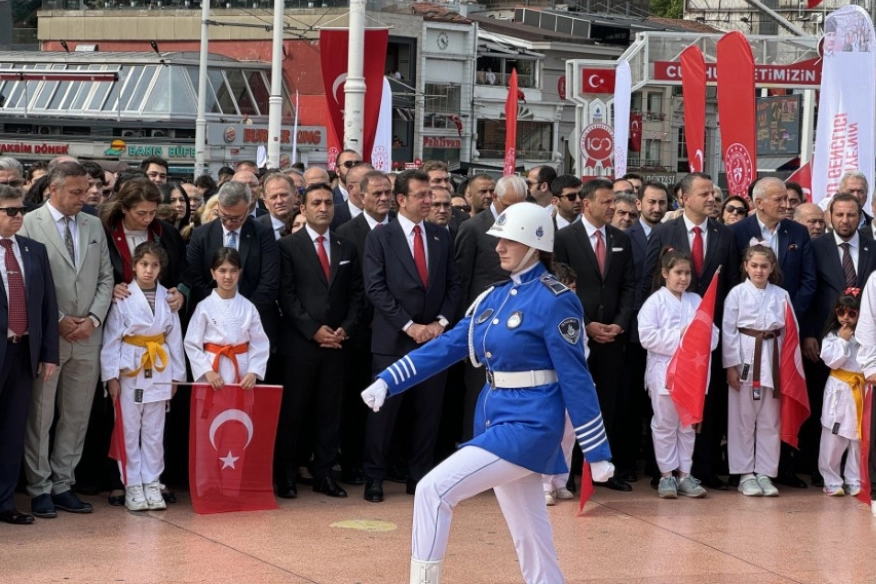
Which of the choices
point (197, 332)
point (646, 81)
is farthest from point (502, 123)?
point (197, 332)

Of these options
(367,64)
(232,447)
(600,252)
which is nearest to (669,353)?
(600,252)

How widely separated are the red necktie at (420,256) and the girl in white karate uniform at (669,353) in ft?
5.41

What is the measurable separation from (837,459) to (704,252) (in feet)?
6.01

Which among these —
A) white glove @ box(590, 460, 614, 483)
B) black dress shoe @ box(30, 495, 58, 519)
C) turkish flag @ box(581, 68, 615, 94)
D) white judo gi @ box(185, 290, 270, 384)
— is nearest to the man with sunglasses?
white judo gi @ box(185, 290, 270, 384)

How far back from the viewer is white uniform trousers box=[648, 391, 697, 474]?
10.4 m

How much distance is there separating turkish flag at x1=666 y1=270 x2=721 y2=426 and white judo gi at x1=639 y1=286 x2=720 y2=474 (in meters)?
0.12

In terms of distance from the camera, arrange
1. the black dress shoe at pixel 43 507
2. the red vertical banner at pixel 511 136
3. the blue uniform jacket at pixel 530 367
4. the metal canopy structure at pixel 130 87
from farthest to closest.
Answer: the metal canopy structure at pixel 130 87 < the red vertical banner at pixel 511 136 < the black dress shoe at pixel 43 507 < the blue uniform jacket at pixel 530 367

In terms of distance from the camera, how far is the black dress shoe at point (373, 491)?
975cm

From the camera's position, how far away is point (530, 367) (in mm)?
6754

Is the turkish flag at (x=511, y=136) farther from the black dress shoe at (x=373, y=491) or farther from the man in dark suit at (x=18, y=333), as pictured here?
the man in dark suit at (x=18, y=333)

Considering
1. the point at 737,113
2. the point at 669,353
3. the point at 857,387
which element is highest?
the point at 737,113

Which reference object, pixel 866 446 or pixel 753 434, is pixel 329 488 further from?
pixel 866 446

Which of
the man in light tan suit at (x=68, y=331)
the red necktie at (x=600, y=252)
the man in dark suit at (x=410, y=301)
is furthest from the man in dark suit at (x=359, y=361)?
the man in light tan suit at (x=68, y=331)

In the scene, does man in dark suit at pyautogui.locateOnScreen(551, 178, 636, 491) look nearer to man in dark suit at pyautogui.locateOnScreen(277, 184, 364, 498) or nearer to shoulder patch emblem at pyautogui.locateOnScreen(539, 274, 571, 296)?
man in dark suit at pyautogui.locateOnScreen(277, 184, 364, 498)
